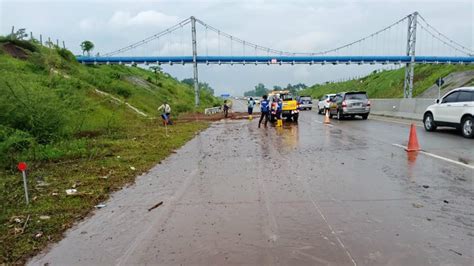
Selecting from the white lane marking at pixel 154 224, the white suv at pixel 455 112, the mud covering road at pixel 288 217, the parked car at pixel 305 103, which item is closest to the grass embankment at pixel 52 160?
the mud covering road at pixel 288 217

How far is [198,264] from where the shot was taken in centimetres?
375

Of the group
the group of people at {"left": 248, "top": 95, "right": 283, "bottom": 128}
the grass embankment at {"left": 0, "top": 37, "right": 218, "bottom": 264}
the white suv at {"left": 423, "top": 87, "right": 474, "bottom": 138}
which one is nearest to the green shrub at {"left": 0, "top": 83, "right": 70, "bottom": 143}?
the grass embankment at {"left": 0, "top": 37, "right": 218, "bottom": 264}

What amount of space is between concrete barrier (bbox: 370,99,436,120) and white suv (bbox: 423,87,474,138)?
5060 millimetres

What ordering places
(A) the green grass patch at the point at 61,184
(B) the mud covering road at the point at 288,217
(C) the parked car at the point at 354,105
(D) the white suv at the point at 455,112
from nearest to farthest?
(B) the mud covering road at the point at 288,217 < (A) the green grass patch at the point at 61,184 < (D) the white suv at the point at 455,112 < (C) the parked car at the point at 354,105

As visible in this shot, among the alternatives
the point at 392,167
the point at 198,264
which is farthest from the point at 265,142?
the point at 198,264

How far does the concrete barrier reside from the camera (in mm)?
21766

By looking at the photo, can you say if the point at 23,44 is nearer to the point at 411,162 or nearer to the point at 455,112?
the point at 455,112

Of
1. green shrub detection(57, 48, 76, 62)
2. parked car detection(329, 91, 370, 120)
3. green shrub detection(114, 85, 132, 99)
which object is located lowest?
parked car detection(329, 91, 370, 120)

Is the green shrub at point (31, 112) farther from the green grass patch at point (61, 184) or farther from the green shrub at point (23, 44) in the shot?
the green shrub at point (23, 44)

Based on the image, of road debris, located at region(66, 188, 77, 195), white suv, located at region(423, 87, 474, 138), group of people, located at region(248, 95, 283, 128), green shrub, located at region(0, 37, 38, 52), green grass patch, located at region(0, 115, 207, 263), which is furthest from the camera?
green shrub, located at region(0, 37, 38, 52)

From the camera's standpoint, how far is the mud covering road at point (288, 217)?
3.93m

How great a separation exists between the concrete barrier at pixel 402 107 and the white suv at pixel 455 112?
5.06m

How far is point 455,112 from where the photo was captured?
13469 mm

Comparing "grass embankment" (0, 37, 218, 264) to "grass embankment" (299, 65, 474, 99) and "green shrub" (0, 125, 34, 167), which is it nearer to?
"green shrub" (0, 125, 34, 167)
